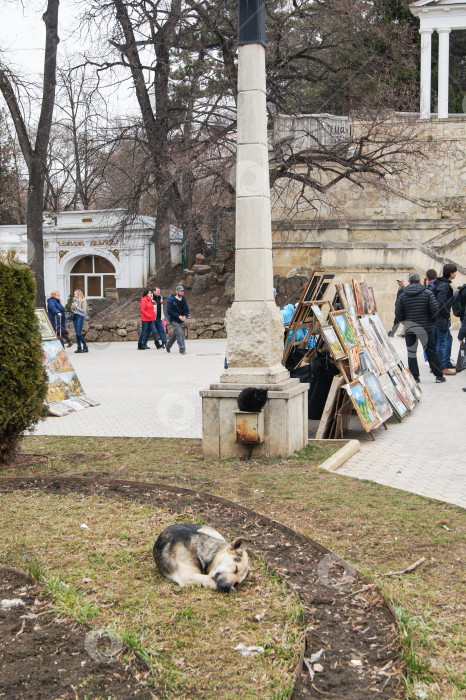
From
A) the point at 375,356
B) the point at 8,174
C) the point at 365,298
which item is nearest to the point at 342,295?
the point at 375,356

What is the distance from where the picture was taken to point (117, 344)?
83.4ft

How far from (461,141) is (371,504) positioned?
2830cm

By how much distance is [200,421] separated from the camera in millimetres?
10305

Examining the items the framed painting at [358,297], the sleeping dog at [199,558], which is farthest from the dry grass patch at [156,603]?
the framed painting at [358,297]

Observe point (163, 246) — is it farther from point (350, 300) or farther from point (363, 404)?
point (363, 404)

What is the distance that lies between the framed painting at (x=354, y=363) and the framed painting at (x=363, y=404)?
0.10 m

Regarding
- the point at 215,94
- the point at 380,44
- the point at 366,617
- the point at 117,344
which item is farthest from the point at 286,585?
the point at 380,44

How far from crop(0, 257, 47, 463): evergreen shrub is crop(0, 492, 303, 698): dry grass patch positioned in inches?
66.6

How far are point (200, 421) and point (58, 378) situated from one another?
9.52 ft

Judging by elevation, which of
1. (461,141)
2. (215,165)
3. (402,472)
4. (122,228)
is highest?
(461,141)

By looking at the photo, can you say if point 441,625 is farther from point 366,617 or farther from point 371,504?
point 371,504

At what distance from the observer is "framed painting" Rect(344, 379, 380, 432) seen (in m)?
8.52

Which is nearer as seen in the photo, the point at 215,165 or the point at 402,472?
the point at 402,472

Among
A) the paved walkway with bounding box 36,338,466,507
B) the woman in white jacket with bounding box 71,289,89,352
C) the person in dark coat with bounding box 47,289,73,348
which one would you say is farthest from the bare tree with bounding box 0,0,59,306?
the paved walkway with bounding box 36,338,466,507
